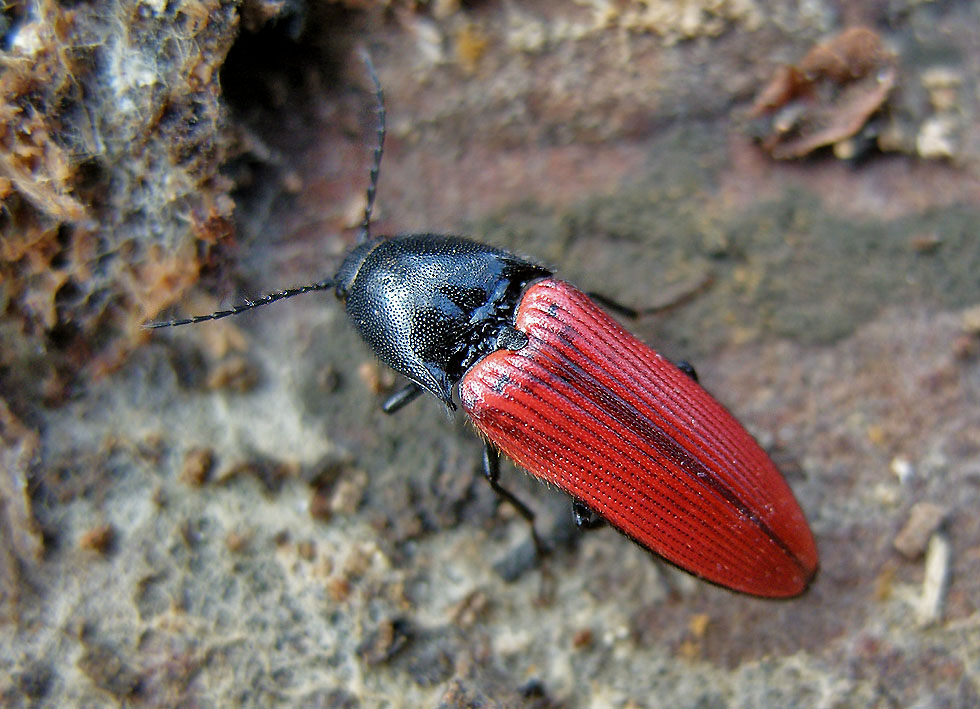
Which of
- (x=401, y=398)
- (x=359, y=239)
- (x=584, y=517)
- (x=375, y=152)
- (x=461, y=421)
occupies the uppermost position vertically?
(x=375, y=152)

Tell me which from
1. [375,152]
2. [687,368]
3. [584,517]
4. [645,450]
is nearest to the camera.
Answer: [645,450]

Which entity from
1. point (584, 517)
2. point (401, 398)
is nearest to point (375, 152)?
point (401, 398)

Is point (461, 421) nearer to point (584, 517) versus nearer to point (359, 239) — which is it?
point (584, 517)

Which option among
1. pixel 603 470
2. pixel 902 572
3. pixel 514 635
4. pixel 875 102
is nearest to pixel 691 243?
pixel 875 102

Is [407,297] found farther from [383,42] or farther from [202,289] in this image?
[383,42]

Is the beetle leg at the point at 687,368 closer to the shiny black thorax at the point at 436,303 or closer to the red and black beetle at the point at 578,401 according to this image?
the red and black beetle at the point at 578,401

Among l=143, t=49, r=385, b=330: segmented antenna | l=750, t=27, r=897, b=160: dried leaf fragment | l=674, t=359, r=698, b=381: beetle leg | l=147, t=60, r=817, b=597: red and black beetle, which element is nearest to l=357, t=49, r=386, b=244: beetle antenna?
l=143, t=49, r=385, b=330: segmented antenna

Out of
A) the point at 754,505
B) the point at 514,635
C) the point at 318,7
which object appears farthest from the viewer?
the point at 318,7
